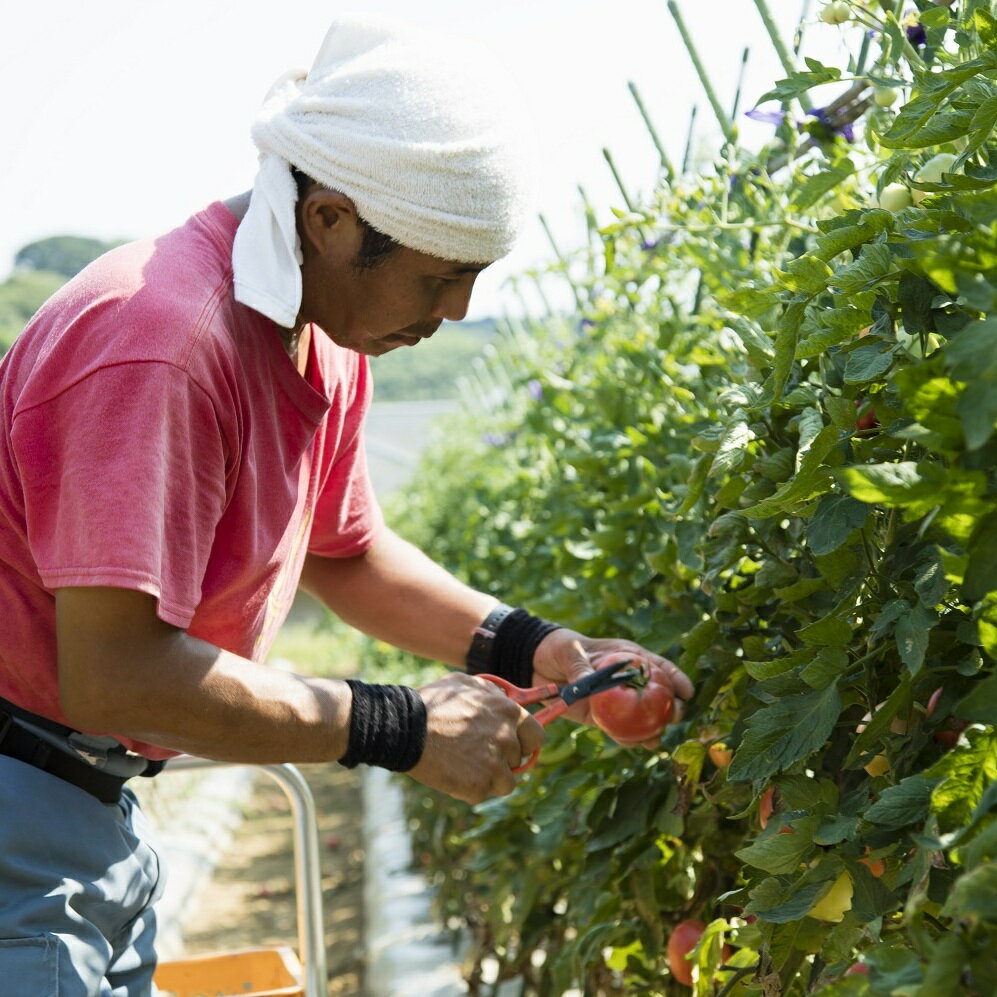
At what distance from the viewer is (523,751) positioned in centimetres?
166

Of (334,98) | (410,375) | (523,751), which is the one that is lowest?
(410,375)

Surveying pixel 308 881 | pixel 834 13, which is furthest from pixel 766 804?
pixel 308 881

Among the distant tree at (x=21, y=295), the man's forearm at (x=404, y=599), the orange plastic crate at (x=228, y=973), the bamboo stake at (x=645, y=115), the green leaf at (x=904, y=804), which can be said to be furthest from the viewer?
the distant tree at (x=21, y=295)

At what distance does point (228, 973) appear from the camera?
242 cm

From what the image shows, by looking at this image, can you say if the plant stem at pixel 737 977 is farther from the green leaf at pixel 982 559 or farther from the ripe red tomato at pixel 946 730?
the green leaf at pixel 982 559

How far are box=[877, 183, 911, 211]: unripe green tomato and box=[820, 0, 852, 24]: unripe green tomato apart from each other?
0.35 metres

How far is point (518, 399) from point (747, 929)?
17.4ft

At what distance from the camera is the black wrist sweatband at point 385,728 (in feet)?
4.95

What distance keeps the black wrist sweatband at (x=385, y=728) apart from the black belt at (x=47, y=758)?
0.34 metres

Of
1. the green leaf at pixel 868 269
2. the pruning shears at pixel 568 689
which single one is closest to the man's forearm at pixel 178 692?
the pruning shears at pixel 568 689

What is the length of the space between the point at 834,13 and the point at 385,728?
1037 mm

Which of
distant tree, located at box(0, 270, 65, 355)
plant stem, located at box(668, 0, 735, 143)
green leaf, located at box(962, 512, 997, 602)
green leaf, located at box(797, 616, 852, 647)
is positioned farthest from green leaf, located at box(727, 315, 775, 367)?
distant tree, located at box(0, 270, 65, 355)

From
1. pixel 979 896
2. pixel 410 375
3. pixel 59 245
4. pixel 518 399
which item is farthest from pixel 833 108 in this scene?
pixel 59 245

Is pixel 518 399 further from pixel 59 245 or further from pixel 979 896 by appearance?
pixel 59 245
